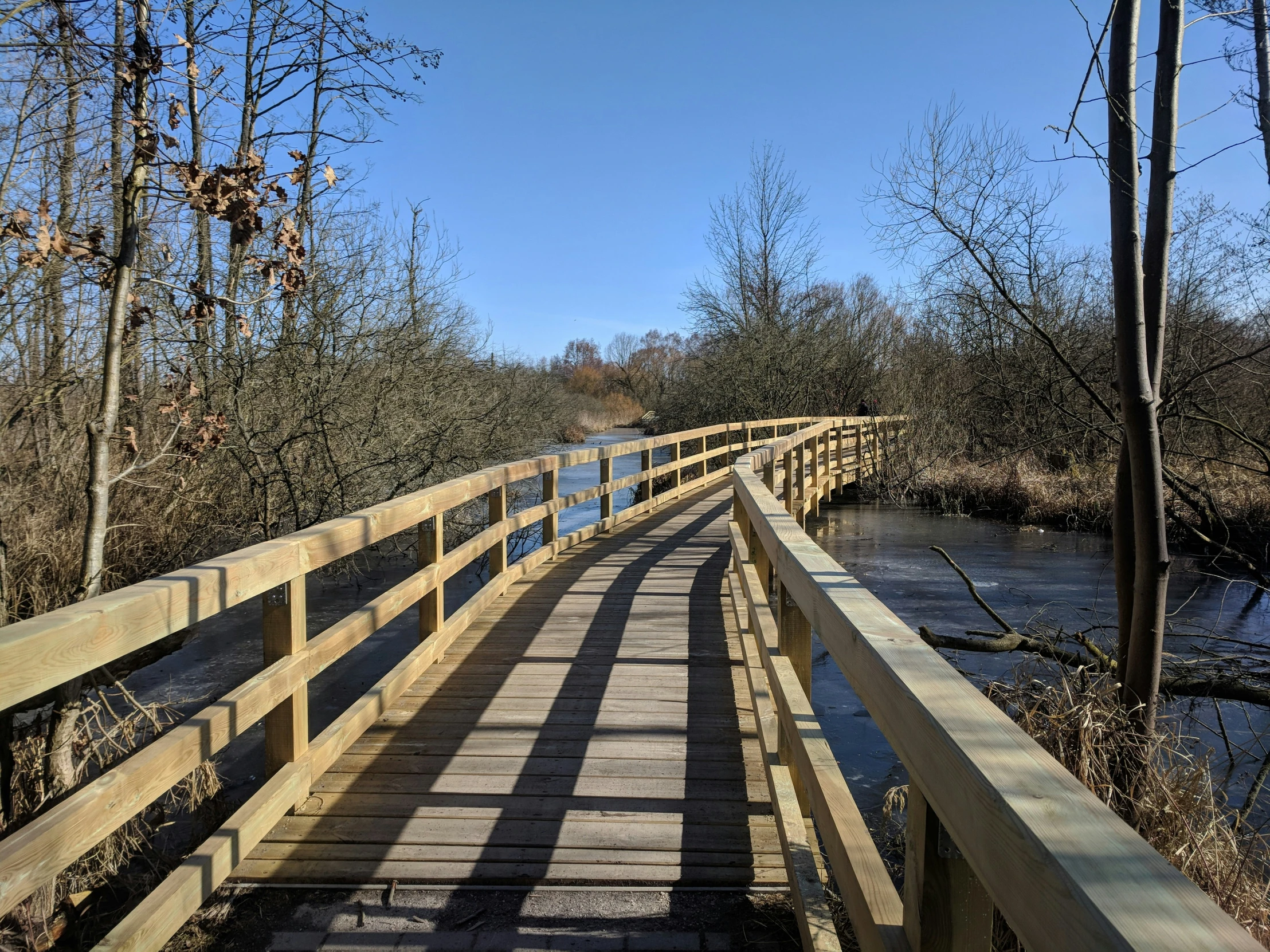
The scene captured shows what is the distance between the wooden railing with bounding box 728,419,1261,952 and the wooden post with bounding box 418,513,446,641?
88.3 inches

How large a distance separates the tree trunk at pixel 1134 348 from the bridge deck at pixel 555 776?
1827 millimetres

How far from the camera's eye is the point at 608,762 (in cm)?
359

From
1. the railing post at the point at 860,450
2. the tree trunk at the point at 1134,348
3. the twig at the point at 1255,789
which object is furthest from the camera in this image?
the railing post at the point at 860,450

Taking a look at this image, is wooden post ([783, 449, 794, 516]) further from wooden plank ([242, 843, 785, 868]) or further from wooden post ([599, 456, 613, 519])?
wooden plank ([242, 843, 785, 868])

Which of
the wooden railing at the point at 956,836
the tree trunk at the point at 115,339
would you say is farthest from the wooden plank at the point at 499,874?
the tree trunk at the point at 115,339

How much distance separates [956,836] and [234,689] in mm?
2995

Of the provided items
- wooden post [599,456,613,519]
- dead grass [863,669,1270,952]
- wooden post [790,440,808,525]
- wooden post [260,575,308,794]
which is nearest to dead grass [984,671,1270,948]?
dead grass [863,669,1270,952]

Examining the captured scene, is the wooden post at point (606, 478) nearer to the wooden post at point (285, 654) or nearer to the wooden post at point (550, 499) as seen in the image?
the wooden post at point (550, 499)

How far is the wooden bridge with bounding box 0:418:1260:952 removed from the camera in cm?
104

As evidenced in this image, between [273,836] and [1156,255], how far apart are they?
14.2 ft

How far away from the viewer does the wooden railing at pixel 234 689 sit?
175 cm

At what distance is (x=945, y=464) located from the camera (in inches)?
728

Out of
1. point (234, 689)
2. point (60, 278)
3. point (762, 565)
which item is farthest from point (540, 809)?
point (60, 278)

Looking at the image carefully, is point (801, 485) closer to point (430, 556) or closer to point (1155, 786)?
point (430, 556)
